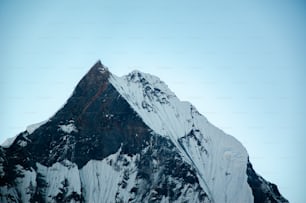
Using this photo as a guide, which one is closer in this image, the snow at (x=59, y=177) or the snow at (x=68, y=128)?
the snow at (x=59, y=177)

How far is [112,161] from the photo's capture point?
178 metres

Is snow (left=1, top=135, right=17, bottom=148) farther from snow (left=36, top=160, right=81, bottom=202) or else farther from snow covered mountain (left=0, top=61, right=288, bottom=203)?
snow (left=36, top=160, right=81, bottom=202)

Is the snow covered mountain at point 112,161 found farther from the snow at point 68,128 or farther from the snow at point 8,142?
the snow at point 8,142

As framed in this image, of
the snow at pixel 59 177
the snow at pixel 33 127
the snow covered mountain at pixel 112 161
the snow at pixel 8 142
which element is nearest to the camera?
the snow at pixel 59 177

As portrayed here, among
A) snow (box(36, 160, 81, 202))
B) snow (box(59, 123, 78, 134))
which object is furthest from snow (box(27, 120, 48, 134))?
snow (box(36, 160, 81, 202))

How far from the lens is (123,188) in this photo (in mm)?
169750

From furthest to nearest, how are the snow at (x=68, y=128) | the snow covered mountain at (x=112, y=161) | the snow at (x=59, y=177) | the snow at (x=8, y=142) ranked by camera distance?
the snow at (x=68, y=128)
the snow at (x=8, y=142)
the snow covered mountain at (x=112, y=161)
the snow at (x=59, y=177)

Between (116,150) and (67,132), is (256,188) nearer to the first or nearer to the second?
(116,150)

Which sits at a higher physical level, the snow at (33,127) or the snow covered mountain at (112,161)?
the snow at (33,127)

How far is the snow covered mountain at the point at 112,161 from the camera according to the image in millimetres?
166000

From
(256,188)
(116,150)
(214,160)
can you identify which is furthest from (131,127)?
(256,188)

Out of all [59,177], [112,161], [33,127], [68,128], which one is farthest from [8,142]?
[112,161]

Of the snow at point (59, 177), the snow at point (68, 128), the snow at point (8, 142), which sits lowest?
the snow at point (59, 177)

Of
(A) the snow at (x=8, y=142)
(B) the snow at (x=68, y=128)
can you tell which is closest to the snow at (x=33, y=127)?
(A) the snow at (x=8, y=142)
